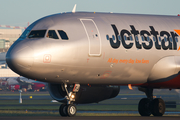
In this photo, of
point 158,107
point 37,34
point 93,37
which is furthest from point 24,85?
point 93,37

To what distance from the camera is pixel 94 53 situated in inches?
785

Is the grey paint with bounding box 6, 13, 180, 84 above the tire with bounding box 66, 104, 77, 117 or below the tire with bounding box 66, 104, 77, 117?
above

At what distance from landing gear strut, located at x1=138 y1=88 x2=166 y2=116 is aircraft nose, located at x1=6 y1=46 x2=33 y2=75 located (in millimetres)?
10199

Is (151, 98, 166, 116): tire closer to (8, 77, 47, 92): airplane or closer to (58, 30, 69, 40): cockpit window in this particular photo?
(58, 30, 69, 40): cockpit window

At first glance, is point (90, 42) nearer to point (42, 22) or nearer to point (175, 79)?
point (42, 22)

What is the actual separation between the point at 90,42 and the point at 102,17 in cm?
250

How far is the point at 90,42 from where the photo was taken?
19.9m

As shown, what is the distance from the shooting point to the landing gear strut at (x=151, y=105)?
25.1 metres

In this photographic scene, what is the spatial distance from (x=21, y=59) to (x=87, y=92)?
6577 millimetres

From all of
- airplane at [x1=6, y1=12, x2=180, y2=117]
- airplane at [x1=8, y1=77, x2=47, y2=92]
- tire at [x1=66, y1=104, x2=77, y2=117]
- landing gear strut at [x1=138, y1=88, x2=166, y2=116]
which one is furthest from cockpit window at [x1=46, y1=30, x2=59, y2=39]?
airplane at [x1=8, y1=77, x2=47, y2=92]

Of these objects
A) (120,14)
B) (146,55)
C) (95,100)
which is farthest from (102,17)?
(95,100)

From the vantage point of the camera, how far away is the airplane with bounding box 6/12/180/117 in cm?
1891

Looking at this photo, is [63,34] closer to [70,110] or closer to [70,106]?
[70,106]

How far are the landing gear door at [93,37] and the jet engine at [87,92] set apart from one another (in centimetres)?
340
